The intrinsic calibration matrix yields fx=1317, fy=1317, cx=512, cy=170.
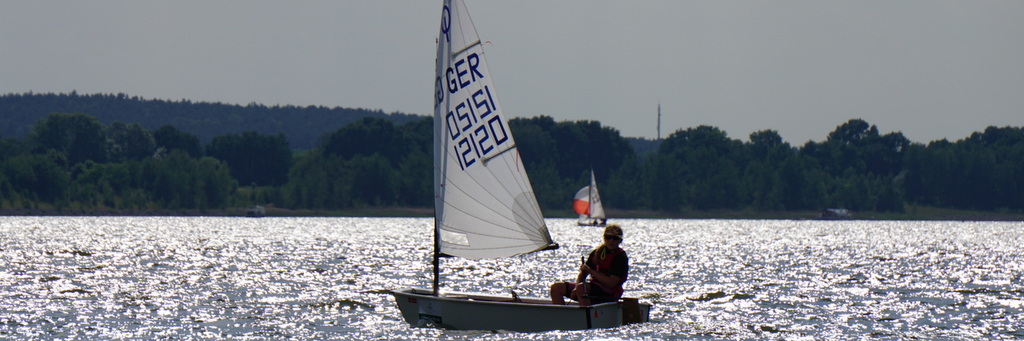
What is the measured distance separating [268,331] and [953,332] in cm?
1683

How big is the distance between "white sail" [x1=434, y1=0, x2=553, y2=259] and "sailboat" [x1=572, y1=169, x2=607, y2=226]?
11290cm

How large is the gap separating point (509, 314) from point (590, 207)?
118 metres

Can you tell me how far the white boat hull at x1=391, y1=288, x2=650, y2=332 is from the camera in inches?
1129

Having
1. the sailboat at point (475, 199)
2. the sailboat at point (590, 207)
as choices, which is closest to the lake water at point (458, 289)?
the sailboat at point (475, 199)

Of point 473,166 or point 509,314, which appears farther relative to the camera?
point 473,166

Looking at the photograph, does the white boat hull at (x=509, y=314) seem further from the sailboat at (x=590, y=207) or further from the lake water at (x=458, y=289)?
the sailboat at (x=590, y=207)

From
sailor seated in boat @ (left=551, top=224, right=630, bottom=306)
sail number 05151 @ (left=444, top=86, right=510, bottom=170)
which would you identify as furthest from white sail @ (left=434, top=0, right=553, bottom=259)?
sailor seated in boat @ (left=551, top=224, right=630, bottom=306)

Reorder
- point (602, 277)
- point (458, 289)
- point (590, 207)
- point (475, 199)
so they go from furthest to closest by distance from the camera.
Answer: point (590, 207) < point (458, 289) < point (475, 199) < point (602, 277)

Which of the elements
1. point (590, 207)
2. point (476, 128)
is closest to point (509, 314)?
point (476, 128)

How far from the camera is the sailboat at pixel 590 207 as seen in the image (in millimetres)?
146262

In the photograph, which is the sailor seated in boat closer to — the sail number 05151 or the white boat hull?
the white boat hull

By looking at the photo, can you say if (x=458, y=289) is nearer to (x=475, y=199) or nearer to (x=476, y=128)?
(x=475, y=199)

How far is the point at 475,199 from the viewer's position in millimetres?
30594

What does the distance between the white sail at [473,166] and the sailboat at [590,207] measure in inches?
4445
